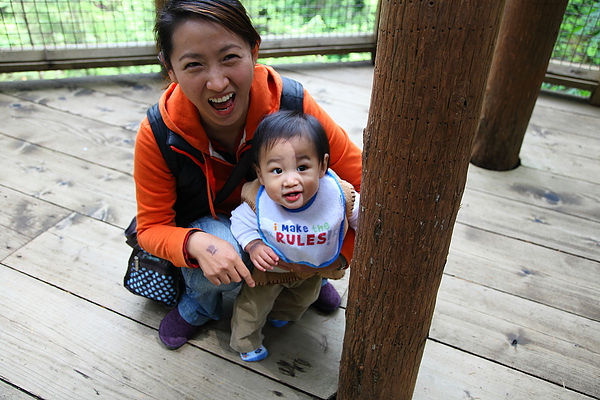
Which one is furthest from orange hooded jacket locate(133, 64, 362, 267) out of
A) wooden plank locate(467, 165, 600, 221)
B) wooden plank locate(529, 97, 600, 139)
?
wooden plank locate(529, 97, 600, 139)

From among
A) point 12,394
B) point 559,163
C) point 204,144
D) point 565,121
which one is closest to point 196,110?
point 204,144

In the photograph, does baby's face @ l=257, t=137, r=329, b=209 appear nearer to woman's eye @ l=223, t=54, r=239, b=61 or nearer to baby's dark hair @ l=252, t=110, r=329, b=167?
baby's dark hair @ l=252, t=110, r=329, b=167

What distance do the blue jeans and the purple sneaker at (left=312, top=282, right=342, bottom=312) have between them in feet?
0.90

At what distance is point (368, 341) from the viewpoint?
1039 mm

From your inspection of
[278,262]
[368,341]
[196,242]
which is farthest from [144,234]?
[368,341]

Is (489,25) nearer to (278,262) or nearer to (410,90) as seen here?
(410,90)

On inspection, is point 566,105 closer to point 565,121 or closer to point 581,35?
point 565,121

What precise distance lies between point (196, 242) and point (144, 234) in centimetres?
15

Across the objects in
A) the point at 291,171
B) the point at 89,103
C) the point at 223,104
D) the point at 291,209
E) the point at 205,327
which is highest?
the point at 223,104

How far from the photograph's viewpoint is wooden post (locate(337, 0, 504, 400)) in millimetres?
709

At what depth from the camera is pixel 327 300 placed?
1486 millimetres

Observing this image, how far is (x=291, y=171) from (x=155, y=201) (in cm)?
36

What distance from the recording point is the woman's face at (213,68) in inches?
41.7

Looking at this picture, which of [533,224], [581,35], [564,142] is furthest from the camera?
[581,35]
